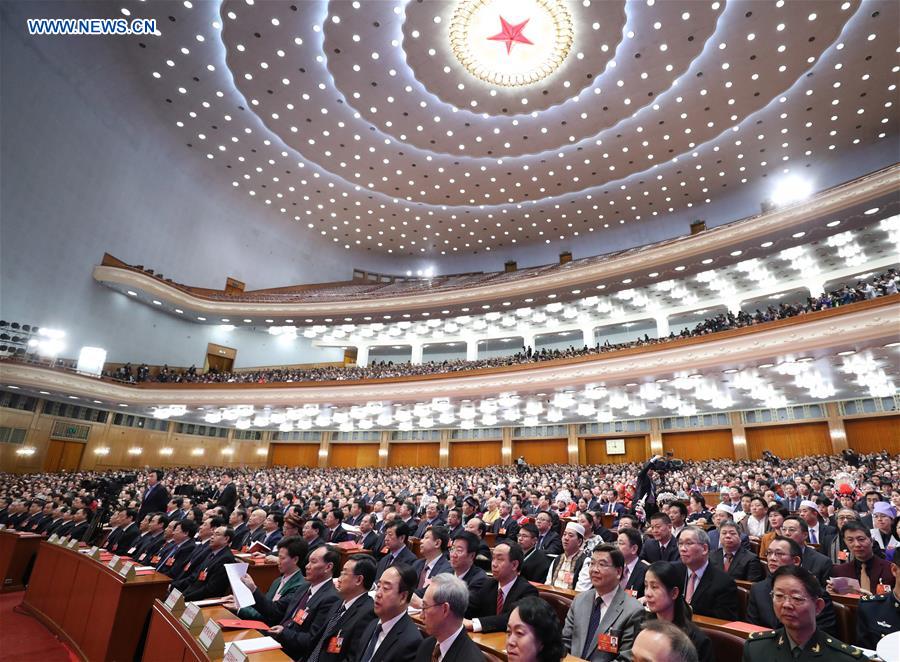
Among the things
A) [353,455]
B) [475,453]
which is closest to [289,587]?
[475,453]

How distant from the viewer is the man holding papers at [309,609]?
268 centimetres

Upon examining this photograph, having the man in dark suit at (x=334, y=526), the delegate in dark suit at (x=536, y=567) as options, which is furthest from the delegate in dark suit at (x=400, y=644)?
the man in dark suit at (x=334, y=526)

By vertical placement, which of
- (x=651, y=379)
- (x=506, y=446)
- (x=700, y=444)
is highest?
(x=651, y=379)

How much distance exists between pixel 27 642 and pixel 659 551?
5818 mm

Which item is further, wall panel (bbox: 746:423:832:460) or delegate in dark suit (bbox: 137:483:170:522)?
wall panel (bbox: 746:423:832:460)

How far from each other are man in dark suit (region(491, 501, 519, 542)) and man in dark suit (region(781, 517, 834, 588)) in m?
3.31

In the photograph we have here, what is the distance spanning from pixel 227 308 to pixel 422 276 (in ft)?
39.1

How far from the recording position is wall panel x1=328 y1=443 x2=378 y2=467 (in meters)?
23.1

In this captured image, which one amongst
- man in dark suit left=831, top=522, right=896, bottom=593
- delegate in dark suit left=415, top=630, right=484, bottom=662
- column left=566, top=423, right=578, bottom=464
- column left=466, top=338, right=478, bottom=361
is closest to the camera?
delegate in dark suit left=415, top=630, right=484, bottom=662

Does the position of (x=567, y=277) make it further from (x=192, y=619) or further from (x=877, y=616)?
(x=192, y=619)

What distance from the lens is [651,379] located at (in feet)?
44.7

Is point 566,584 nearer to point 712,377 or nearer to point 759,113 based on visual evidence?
point 712,377

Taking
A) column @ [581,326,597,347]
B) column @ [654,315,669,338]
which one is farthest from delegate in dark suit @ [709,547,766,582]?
column @ [581,326,597,347]

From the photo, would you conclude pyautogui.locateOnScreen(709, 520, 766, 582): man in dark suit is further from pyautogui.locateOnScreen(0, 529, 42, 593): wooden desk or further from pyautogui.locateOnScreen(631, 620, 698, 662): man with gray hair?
pyautogui.locateOnScreen(0, 529, 42, 593): wooden desk
